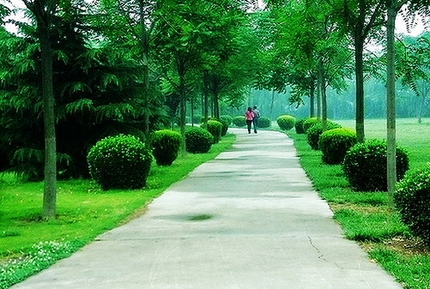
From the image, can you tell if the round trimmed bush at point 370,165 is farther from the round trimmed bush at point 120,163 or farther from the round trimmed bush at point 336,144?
the round trimmed bush at point 336,144

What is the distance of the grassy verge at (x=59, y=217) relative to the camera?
7090mm

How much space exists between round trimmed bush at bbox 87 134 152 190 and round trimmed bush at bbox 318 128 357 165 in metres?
6.83

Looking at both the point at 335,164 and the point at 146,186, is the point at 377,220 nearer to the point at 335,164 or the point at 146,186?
the point at 146,186

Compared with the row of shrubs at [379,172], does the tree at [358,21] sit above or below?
above

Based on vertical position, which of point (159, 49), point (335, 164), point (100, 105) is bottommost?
point (335, 164)

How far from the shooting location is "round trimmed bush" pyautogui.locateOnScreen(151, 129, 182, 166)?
66.0ft

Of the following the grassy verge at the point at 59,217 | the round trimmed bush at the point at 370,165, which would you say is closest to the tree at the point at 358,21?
the round trimmed bush at the point at 370,165

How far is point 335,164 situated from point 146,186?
269 inches

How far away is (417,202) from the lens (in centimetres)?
714

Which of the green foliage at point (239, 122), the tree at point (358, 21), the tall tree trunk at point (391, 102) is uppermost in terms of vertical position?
the tree at point (358, 21)

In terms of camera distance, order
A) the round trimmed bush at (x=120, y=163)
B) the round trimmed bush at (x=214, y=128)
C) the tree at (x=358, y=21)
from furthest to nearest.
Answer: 1. the round trimmed bush at (x=214, y=128)
2. the round trimmed bush at (x=120, y=163)
3. the tree at (x=358, y=21)

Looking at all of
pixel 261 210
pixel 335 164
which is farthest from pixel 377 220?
pixel 335 164

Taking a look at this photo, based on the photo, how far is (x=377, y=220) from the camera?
30.0 feet

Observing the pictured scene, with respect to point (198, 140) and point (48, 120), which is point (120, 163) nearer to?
point (48, 120)
